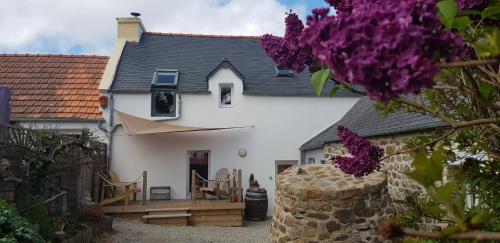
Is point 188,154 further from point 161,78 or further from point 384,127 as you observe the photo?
point 384,127

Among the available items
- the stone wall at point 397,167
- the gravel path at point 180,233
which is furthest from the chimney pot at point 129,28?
the stone wall at point 397,167

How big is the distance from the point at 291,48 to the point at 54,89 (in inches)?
545

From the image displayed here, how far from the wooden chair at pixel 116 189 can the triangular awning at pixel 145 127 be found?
148 centimetres

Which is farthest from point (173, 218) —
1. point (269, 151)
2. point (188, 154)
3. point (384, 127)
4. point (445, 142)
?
point (445, 142)

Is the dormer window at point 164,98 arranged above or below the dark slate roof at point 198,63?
below

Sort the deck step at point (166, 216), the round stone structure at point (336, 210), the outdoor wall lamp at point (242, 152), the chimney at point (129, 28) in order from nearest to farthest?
the round stone structure at point (336, 210), the deck step at point (166, 216), the outdoor wall lamp at point (242, 152), the chimney at point (129, 28)

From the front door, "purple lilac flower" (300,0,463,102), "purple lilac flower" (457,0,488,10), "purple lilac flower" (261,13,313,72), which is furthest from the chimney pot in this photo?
"purple lilac flower" (300,0,463,102)

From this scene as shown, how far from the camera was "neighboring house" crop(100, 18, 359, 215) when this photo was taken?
45.9 ft

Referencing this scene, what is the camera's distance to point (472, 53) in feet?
7.09

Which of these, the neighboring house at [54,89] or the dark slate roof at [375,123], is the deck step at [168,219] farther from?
the dark slate roof at [375,123]

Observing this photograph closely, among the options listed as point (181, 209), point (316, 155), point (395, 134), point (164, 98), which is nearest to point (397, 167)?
point (395, 134)

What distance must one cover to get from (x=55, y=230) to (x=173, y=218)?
474 cm

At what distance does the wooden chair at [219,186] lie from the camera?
1306cm

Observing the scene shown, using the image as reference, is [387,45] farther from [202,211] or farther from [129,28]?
[129,28]
